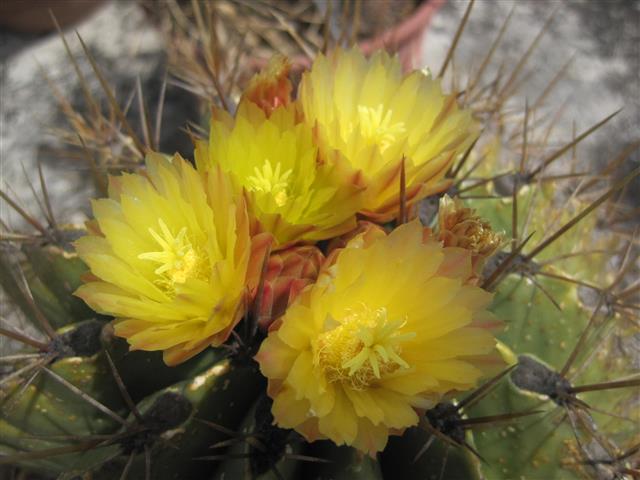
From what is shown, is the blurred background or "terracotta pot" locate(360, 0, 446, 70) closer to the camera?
"terracotta pot" locate(360, 0, 446, 70)

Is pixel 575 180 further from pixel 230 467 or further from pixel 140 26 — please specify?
pixel 140 26

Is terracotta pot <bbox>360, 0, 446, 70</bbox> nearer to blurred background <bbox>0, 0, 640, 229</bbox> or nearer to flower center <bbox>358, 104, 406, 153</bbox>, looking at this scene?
blurred background <bbox>0, 0, 640, 229</bbox>

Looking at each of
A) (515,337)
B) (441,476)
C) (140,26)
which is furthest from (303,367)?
(140,26)

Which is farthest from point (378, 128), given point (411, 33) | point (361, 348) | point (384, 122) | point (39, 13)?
point (39, 13)

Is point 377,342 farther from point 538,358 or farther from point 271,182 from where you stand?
point 538,358

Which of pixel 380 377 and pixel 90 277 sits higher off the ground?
pixel 90 277

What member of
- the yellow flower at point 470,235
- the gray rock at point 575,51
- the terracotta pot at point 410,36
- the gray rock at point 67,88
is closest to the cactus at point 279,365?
the yellow flower at point 470,235

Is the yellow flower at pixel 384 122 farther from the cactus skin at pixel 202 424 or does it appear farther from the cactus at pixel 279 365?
the cactus skin at pixel 202 424

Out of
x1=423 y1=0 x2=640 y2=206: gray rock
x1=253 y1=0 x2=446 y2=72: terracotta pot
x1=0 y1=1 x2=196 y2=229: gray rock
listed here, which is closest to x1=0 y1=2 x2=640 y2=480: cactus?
x1=253 y1=0 x2=446 y2=72: terracotta pot
